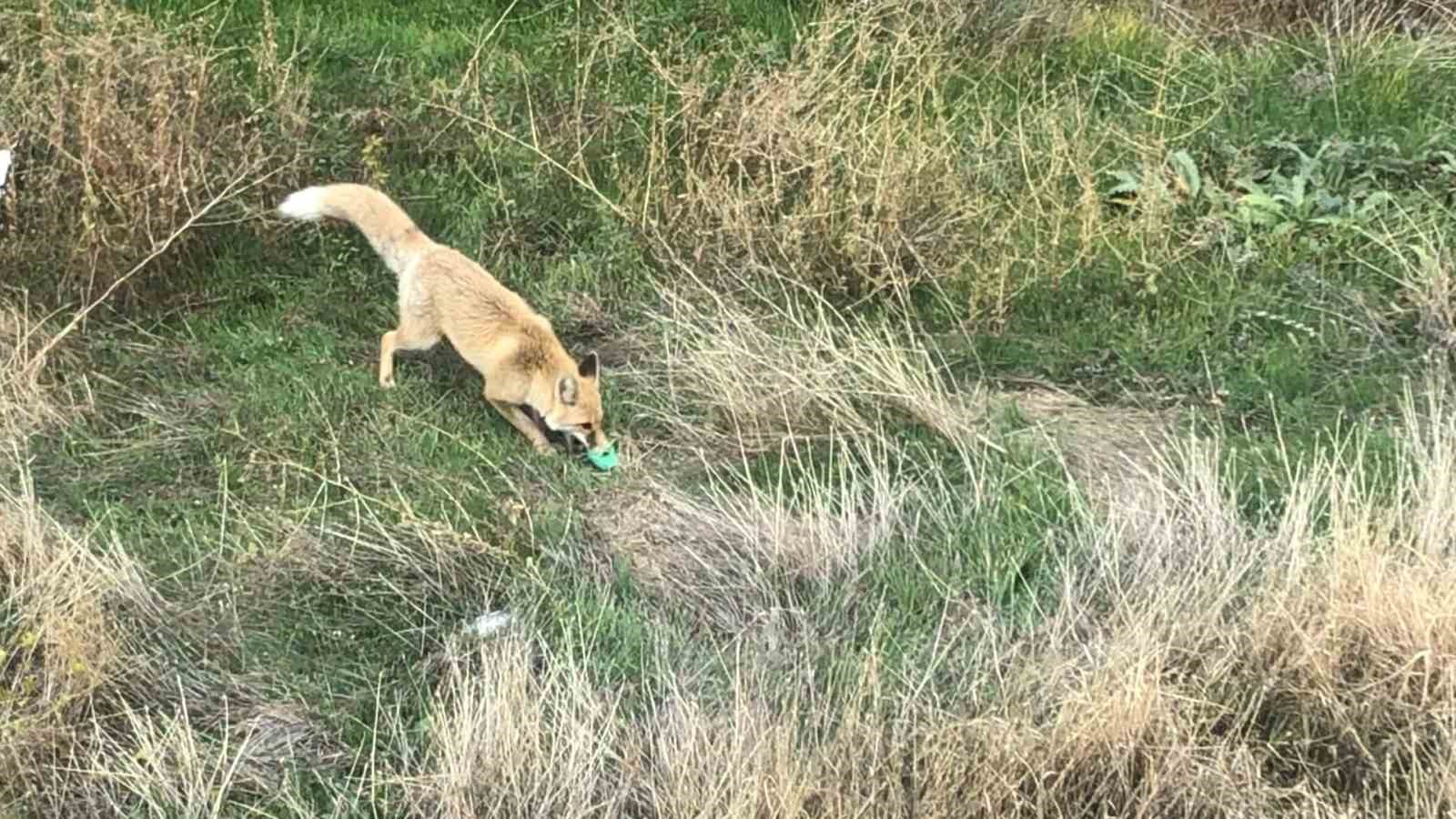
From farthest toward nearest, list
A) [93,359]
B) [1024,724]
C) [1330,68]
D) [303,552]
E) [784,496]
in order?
[1330,68]
[93,359]
[784,496]
[303,552]
[1024,724]

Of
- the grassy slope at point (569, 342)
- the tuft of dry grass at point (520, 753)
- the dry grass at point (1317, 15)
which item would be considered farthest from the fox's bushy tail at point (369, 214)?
the dry grass at point (1317, 15)

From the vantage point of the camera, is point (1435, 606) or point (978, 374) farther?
point (978, 374)

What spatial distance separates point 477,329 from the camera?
5746 mm

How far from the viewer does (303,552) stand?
471 cm

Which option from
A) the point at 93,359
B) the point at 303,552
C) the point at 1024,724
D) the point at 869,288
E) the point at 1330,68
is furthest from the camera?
the point at 1330,68

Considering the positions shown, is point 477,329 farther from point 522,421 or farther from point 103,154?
point 103,154

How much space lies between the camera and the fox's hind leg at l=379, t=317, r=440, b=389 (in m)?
5.89

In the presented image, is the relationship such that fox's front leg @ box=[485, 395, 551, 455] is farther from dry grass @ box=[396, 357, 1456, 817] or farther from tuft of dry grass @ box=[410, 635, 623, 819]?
tuft of dry grass @ box=[410, 635, 623, 819]

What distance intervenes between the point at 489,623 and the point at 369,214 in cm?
243

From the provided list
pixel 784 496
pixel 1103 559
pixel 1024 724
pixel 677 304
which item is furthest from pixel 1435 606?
pixel 677 304

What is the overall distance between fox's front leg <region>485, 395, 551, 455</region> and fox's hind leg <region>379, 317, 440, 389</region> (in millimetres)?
380

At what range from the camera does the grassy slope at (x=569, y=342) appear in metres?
4.52

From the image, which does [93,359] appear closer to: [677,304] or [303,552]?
[303,552]

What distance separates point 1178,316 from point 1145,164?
2.95 ft
